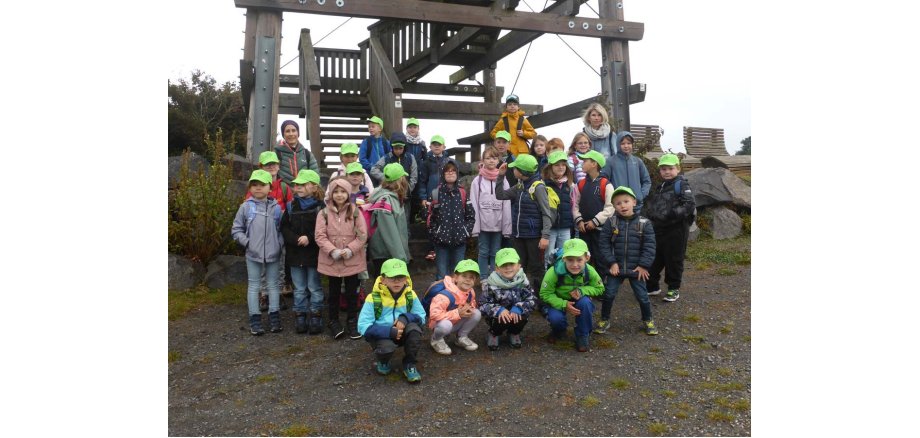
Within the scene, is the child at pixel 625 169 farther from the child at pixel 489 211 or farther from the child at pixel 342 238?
the child at pixel 342 238

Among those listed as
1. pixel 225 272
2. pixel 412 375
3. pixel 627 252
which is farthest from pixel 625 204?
pixel 225 272

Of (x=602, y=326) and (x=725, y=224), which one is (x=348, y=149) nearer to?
(x=602, y=326)

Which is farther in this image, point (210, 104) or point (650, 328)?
point (210, 104)

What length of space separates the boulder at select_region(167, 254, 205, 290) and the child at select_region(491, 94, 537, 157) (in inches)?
165

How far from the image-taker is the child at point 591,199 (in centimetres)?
629

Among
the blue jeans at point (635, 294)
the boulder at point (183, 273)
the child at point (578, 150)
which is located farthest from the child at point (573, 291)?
the boulder at point (183, 273)

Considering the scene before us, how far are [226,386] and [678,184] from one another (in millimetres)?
4838

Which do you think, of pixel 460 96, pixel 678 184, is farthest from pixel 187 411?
pixel 460 96

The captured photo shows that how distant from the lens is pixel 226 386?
4.53 metres

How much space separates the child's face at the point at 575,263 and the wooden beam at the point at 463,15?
5.22 metres

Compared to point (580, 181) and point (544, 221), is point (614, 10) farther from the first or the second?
point (544, 221)

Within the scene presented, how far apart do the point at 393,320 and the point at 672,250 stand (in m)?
3.40

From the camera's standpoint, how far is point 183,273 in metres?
7.02

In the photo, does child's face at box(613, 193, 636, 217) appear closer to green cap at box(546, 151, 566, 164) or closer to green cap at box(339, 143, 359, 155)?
green cap at box(546, 151, 566, 164)
